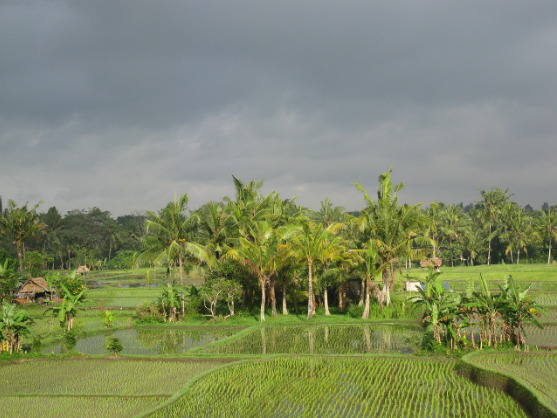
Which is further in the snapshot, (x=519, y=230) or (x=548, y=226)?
(x=519, y=230)

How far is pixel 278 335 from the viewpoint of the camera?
663 inches

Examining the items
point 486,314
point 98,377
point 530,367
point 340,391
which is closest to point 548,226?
point 486,314

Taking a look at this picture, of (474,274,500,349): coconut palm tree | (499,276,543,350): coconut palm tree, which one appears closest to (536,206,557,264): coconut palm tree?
(474,274,500,349): coconut palm tree

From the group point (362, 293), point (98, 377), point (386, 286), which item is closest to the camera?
point (98, 377)

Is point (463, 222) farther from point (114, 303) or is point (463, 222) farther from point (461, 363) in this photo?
point (461, 363)

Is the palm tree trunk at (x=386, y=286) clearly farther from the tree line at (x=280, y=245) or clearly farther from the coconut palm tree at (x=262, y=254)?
the coconut palm tree at (x=262, y=254)

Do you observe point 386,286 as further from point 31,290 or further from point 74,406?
point 31,290

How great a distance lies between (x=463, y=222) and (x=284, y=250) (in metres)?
40.3

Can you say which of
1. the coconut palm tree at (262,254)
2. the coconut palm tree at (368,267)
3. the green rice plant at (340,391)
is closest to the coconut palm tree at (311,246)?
the coconut palm tree at (262,254)

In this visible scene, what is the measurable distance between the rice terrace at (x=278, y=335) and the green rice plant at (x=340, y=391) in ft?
0.15

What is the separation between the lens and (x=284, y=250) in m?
19.7

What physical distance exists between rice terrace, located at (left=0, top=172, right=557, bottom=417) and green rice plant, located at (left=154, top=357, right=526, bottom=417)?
0.05 meters

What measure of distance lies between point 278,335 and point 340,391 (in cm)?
719

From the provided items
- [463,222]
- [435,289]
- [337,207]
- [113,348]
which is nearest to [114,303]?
[113,348]
